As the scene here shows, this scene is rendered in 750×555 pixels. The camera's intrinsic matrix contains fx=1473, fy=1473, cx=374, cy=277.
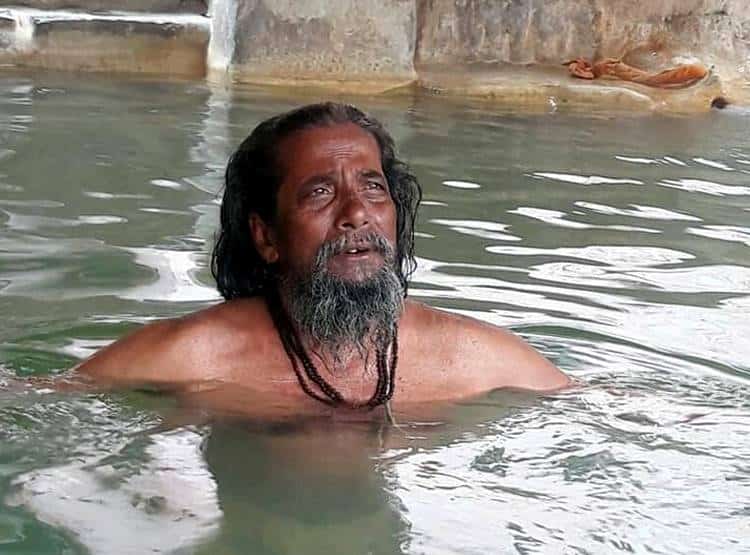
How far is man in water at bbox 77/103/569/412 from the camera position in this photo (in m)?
3.82

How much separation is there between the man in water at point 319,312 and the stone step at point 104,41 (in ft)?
23.5

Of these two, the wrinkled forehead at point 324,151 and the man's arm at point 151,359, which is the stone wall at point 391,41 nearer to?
the wrinkled forehead at point 324,151

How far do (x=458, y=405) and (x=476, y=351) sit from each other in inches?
6.4

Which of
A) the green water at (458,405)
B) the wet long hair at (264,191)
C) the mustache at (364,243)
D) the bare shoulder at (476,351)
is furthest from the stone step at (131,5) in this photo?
the mustache at (364,243)

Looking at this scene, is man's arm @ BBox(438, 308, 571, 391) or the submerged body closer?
the submerged body

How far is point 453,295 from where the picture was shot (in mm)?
5379

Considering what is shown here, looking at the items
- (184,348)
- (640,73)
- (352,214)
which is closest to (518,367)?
(352,214)

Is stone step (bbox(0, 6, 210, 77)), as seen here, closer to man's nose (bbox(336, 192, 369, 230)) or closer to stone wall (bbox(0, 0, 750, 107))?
stone wall (bbox(0, 0, 750, 107))

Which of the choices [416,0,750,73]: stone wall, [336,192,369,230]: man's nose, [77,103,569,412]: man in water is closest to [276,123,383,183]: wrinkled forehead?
[77,103,569,412]: man in water

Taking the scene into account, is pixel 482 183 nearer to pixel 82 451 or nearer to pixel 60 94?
pixel 60 94

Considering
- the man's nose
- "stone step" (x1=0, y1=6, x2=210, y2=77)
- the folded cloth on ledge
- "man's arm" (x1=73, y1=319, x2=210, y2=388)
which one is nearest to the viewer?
the man's nose

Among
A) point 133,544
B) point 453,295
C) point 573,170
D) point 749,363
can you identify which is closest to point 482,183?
point 573,170

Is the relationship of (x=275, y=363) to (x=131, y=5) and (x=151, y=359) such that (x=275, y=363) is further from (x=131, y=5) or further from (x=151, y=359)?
(x=131, y=5)

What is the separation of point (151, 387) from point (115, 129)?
4.76 meters
